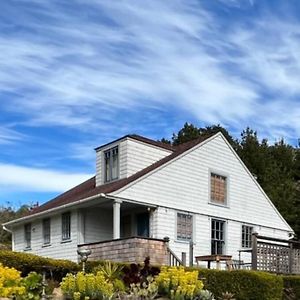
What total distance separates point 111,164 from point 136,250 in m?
7.04

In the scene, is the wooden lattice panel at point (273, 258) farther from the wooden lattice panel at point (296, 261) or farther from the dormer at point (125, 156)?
the dormer at point (125, 156)

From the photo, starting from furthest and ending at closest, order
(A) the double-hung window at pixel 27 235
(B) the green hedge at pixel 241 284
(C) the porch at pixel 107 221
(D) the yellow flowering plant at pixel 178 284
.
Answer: (A) the double-hung window at pixel 27 235, (C) the porch at pixel 107 221, (B) the green hedge at pixel 241 284, (D) the yellow flowering plant at pixel 178 284

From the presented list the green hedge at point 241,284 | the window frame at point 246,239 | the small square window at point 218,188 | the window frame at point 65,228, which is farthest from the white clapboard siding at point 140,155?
the green hedge at point 241,284

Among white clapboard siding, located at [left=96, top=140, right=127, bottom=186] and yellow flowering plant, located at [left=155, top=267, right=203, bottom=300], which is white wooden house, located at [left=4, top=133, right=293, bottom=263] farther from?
yellow flowering plant, located at [left=155, top=267, right=203, bottom=300]

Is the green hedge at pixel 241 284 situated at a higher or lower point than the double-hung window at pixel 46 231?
lower

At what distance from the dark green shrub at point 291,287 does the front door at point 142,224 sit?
7.70 m

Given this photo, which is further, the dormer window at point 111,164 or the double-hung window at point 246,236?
the double-hung window at point 246,236

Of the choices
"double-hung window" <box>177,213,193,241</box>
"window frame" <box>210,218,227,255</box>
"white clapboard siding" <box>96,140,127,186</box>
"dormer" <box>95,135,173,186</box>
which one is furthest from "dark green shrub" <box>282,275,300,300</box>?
"white clapboard siding" <box>96,140,127,186</box>

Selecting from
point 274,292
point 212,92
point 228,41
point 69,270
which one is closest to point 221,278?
point 274,292

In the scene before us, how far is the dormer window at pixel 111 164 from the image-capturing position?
2582 cm

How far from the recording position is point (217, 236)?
26.5m

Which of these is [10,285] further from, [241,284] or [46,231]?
[46,231]

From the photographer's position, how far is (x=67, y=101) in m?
20.3

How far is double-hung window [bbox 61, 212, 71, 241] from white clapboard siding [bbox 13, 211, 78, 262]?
22 cm
